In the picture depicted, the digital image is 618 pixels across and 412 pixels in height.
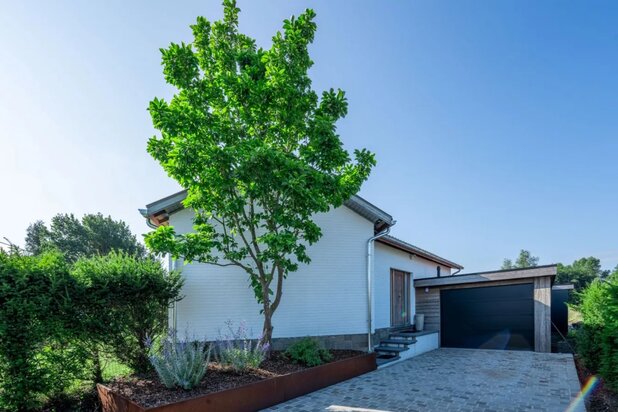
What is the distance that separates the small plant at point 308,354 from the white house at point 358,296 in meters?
1.60

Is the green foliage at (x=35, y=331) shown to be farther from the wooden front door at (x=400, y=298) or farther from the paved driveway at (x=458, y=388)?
the wooden front door at (x=400, y=298)

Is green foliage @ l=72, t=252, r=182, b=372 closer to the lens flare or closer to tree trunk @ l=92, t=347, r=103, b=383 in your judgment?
tree trunk @ l=92, t=347, r=103, b=383

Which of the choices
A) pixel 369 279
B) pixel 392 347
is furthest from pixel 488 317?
pixel 369 279

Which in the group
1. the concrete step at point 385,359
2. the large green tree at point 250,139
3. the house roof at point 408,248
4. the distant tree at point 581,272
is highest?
the large green tree at point 250,139

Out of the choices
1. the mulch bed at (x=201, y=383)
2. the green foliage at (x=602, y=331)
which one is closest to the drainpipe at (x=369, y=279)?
the mulch bed at (x=201, y=383)

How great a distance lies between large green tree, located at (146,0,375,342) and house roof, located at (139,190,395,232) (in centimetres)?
102

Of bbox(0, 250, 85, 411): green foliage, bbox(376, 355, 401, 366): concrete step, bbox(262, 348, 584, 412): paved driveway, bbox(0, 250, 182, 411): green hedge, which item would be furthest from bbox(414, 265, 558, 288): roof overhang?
bbox(0, 250, 85, 411): green foliage

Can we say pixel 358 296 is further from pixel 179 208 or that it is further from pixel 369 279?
pixel 179 208

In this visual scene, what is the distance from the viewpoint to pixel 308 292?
9.23 m

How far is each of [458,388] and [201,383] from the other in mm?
4908

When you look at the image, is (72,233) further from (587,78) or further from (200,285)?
(587,78)

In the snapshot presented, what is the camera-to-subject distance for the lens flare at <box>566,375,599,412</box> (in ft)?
17.4

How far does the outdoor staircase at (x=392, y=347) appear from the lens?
30.5ft

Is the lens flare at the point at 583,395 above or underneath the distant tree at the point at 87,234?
underneath
